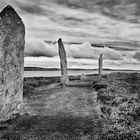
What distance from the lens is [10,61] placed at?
13.7m

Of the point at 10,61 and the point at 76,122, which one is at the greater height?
the point at 10,61

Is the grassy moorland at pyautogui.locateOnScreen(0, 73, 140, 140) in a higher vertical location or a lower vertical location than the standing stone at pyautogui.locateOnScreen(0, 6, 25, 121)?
lower

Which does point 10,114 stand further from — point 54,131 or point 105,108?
point 105,108

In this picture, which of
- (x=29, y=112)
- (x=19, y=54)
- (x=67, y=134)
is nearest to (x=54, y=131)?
(x=67, y=134)

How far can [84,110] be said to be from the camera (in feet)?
51.9

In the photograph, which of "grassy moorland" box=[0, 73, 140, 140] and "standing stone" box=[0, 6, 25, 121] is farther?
"standing stone" box=[0, 6, 25, 121]

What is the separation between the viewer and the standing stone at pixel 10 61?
13.2m

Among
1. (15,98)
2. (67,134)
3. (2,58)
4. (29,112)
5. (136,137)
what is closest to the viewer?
(136,137)

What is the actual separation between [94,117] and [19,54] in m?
6.04

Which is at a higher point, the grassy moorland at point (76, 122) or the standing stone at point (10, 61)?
the standing stone at point (10, 61)

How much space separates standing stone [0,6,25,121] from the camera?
43.4ft

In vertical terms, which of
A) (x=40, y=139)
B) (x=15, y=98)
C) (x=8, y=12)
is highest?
(x=8, y=12)

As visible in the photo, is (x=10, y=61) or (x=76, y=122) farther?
(x=10, y=61)

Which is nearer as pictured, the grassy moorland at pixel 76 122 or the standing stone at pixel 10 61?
the grassy moorland at pixel 76 122
